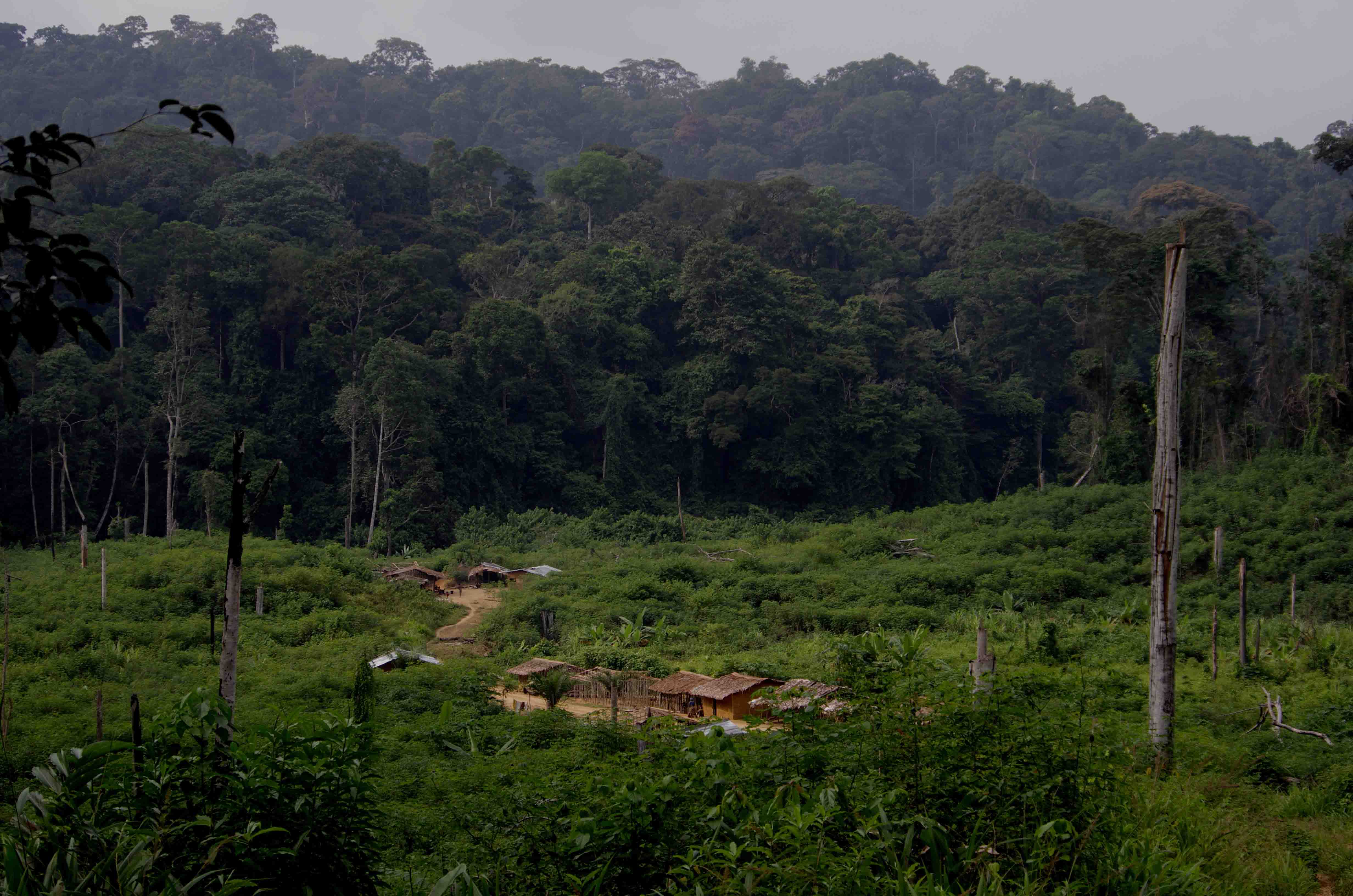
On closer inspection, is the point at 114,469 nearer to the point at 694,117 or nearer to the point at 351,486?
the point at 351,486

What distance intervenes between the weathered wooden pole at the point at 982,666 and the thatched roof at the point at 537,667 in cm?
839

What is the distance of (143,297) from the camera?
30422 mm

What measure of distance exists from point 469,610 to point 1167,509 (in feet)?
54.2

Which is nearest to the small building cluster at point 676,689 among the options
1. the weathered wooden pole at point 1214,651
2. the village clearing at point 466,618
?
the village clearing at point 466,618

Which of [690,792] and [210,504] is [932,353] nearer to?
[210,504]

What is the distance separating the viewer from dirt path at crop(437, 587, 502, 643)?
19.6 m

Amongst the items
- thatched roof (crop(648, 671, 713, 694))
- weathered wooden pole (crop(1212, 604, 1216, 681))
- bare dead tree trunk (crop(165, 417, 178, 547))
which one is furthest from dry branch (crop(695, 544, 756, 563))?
weathered wooden pole (crop(1212, 604, 1216, 681))

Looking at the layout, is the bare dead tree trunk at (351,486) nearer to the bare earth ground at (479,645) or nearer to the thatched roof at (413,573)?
the thatched roof at (413,573)

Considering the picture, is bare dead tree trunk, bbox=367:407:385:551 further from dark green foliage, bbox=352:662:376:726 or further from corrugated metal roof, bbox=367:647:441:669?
dark green foliage, bbox=352:662:376:726

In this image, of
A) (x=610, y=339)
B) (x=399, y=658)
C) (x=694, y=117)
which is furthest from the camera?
(x=694, y=117)

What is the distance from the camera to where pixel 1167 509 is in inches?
312

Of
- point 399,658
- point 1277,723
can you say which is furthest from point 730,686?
point 1277,723

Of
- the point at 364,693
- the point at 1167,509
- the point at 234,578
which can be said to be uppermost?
the point at 1167,509

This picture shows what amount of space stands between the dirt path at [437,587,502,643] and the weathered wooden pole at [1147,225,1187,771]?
44.7 feet
